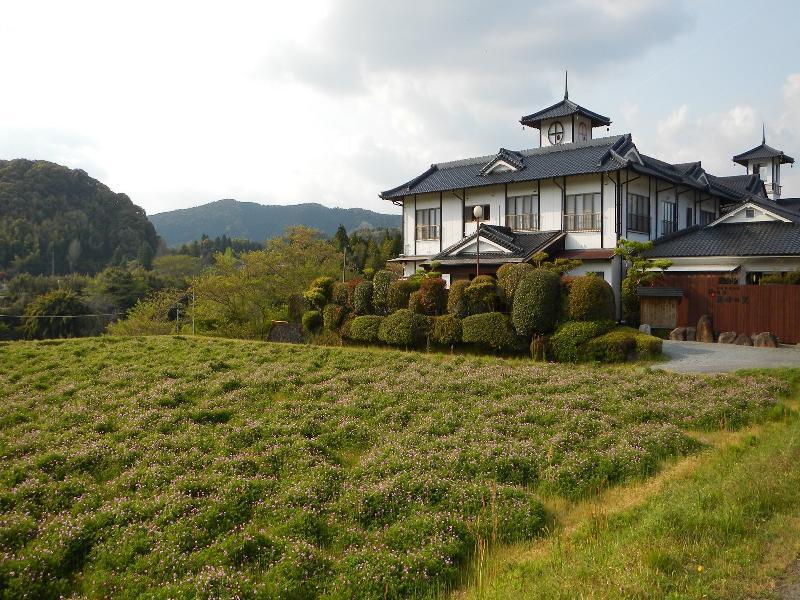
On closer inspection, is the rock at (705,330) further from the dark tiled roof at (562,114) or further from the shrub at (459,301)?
the dark tiled roof at (562,114)

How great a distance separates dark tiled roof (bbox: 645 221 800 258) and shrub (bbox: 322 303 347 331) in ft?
45.8

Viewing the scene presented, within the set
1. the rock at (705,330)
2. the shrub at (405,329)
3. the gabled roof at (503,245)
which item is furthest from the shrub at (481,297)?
the rock at (705,330)

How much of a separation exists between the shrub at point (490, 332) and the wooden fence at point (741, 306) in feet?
25.2

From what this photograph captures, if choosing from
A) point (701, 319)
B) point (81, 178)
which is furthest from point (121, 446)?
point (81, 178)

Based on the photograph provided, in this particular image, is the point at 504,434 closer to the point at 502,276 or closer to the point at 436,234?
the point at 502,276

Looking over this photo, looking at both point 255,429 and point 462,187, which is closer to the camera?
point 255,429

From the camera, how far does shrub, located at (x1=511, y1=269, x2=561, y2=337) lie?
17000 mm

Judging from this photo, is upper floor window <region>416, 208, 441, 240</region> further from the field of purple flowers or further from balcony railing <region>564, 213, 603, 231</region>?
the field of purple flowers

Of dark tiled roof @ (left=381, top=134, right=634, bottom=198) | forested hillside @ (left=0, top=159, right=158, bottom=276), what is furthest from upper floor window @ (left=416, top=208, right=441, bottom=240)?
forested hillside @ (left=0, top=159, right=158, bottom=276)

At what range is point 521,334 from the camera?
1738cm

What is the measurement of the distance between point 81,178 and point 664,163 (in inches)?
→ 4230

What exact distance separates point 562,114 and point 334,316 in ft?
65.3

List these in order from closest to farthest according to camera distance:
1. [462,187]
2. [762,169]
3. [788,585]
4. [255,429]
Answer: [788,585]
[255,429]
[462,187]
[762,169]

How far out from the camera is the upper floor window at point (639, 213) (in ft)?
84.8
